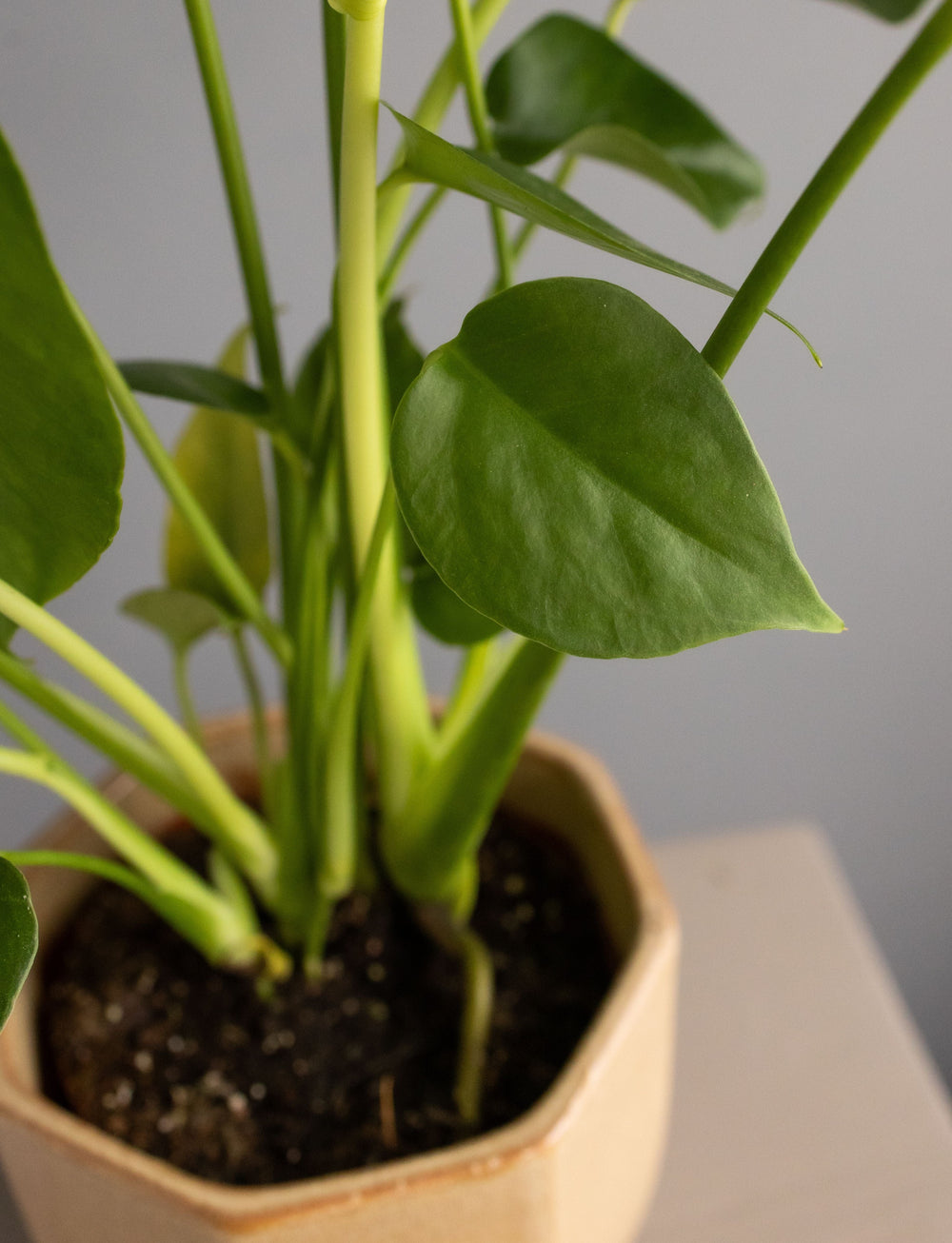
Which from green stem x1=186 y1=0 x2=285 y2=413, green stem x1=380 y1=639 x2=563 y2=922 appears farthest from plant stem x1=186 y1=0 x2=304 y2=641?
green stem x1=380 y1=639 x2=563 y2=922

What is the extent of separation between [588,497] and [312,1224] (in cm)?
22

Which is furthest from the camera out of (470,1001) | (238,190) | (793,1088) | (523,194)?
(793,1088)

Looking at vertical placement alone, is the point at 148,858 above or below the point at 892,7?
below

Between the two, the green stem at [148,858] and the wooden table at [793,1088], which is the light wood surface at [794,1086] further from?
the green stem at [148,858]

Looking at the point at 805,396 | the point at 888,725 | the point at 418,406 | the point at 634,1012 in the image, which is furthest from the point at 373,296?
the point at 888,725

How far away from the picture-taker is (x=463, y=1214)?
1.00ft

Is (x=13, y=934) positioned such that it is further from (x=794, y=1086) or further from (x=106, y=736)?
(x=794, y=1086)

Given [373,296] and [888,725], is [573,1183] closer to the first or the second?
[373,296]

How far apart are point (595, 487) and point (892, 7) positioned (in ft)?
0.80

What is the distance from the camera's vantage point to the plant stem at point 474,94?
247mm

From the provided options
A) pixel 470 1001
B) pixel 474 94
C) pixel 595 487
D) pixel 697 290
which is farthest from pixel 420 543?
pixel 697 290

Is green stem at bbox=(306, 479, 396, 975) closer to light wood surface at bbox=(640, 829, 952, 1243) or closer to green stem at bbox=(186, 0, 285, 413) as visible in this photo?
green stem at bbox=(186, 0, 285, 413)

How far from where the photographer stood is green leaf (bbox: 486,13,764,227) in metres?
0.32

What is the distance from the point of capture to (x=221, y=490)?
0.40 m
